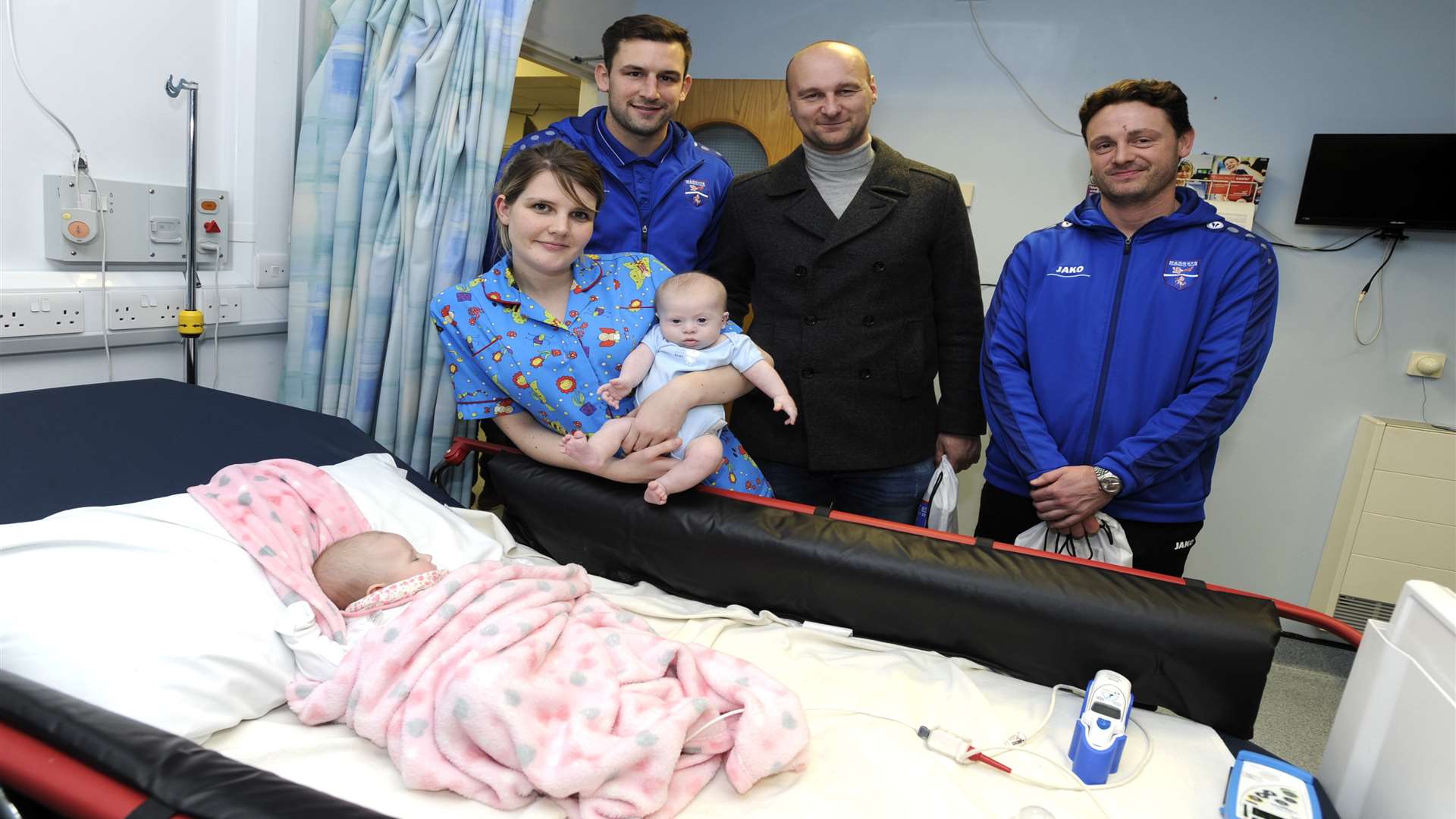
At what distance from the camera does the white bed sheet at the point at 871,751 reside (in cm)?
112

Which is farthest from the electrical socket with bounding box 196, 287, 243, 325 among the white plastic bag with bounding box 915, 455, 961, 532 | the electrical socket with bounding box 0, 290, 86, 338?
the white plastic bag with bounding box 915, 455, 961, 532

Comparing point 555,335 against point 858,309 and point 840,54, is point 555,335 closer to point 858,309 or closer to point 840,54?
point 858,309

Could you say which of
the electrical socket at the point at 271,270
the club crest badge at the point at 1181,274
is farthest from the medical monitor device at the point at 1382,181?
the electrical socket at the point at 271,270

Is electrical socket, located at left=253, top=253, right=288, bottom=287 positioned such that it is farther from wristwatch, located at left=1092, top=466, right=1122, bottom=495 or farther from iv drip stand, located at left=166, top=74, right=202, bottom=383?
wristwatch, located at left=1092, top=466, right=1122, bottom=495

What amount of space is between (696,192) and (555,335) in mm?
601

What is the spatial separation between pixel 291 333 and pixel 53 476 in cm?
91

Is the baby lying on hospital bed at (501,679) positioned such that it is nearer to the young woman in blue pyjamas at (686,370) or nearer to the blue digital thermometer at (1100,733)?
the young woman in blue pyjamas at (686,370)

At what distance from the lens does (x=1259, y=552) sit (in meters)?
3.45

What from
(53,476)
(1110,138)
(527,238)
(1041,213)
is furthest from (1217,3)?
(53,476)

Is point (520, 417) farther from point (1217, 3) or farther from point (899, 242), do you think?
point (1217, 3)

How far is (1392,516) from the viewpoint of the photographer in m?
3.18

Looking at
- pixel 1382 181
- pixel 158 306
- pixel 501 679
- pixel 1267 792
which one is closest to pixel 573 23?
pixel 158 306

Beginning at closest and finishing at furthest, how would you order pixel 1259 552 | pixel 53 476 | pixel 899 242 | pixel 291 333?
pixel 53 476 → pixel 899 242 → pixel 291 333 → pixel 1259 552

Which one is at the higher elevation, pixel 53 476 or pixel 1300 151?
pixel 1300 151
